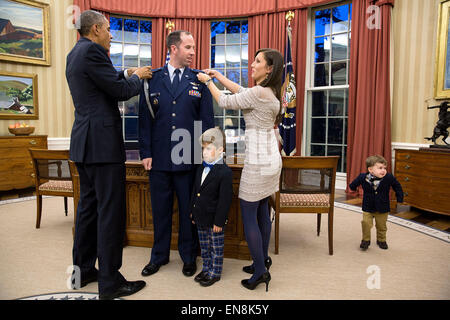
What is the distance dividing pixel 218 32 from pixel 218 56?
0.48 metres

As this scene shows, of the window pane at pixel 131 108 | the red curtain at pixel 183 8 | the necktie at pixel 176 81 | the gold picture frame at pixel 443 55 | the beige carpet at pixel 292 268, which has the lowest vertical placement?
the beige carpet at pixel 292 268

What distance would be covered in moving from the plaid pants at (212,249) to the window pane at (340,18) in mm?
4812

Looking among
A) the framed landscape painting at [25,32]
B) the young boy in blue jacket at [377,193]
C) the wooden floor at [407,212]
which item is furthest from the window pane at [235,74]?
the young boy in blue jacket at [377,193]

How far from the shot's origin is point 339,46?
5562mm

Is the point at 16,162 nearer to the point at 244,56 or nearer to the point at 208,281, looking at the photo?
the point at 208,281

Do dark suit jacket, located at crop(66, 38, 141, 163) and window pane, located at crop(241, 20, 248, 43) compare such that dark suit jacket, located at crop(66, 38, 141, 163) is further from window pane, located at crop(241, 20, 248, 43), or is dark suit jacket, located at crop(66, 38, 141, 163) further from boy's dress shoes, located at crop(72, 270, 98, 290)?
window pane, located at crop(241, 20, 248, 43)

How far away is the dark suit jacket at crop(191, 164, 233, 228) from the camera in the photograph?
6.75 ft

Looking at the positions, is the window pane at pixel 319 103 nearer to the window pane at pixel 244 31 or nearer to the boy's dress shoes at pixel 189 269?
the window pane at pixel 244 31

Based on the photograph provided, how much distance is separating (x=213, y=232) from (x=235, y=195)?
1.77 feet

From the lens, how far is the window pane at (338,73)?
5.52 m

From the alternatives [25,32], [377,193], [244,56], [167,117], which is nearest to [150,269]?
[167,117]

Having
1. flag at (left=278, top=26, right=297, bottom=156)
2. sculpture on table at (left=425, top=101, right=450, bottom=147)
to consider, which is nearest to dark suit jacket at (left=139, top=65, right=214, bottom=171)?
sculpture on table at (left=425, top=101, right=450, bottom=147)

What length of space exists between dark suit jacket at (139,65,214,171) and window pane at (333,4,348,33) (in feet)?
14.0

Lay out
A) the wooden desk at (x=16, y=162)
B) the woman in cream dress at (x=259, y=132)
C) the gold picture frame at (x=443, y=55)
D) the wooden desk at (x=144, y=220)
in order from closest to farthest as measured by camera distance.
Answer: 1. the woman in cream dress at (x=259, y=132)
2. the wooden desk at (x=144, y=220)
3. the gold picture frame at (x=443, y=55)
4. the wooden desk at (x=16, y=162)
